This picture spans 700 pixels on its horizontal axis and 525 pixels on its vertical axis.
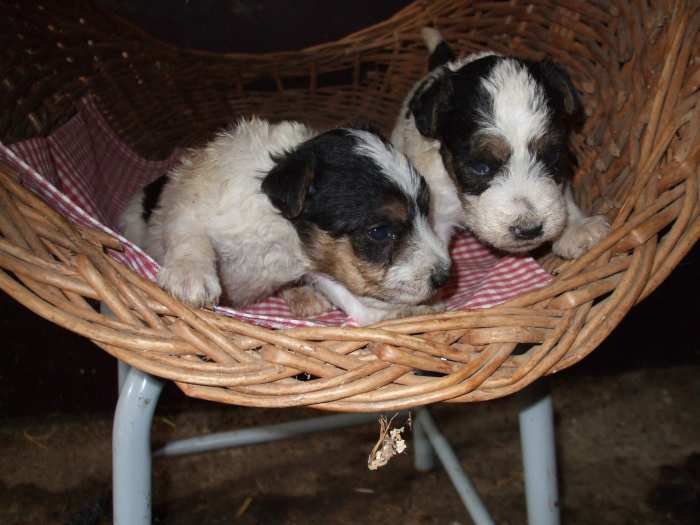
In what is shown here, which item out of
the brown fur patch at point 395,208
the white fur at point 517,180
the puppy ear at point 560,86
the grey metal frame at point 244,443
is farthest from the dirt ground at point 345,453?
the puppy ear at point 560,86

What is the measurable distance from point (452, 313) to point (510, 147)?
3.08 ft

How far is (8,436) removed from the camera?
11.4 ft

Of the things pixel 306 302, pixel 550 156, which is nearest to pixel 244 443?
pixel 306 302

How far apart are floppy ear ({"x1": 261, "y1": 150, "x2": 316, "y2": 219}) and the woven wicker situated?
0.52 metres

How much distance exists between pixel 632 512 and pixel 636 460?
1.27 feet

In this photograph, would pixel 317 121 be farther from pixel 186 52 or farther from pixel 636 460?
pixel 636 460

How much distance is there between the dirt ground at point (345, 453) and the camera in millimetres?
3168

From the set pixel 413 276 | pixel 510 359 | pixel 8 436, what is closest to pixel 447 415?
pixel 413 276

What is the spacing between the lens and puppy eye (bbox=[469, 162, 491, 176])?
2389 mm

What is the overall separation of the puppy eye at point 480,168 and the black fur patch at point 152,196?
4.17ft

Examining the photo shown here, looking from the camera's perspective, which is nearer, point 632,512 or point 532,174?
point 532,174

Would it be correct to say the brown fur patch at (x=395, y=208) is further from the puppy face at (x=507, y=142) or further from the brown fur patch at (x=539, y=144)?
the brown fur patch at (x=539, y=144)

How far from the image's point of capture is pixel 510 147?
2.34m

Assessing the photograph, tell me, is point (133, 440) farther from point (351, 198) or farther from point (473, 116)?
point (473, 116)
